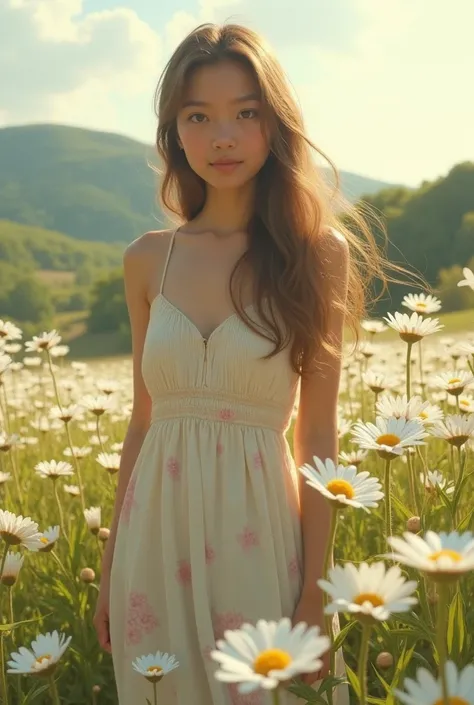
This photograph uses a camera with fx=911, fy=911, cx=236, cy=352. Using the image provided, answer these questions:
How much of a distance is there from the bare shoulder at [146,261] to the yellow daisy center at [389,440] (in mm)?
722

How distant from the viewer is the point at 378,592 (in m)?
0.87

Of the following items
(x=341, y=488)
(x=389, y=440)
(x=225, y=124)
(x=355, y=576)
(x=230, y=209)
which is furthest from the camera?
(x=230, y=209)

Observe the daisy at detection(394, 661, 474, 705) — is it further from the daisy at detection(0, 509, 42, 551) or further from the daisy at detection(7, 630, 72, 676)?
the daisy at detection(0, 509, 42, 551)

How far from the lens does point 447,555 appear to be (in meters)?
0.78

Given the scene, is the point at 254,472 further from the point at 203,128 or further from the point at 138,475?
the point at 203,128

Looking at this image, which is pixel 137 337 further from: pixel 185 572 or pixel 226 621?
pixel 226 621

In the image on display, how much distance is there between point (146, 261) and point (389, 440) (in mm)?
791

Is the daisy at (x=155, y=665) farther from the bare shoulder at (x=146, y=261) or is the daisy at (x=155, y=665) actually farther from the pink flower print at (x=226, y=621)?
the bare shoulder at (x=146, y=261)

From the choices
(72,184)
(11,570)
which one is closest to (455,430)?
(11,570)

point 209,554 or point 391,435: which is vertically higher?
point 391,435

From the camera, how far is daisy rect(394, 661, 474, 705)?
75 cm

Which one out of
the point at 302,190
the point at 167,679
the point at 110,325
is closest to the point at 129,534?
the point at 167,679

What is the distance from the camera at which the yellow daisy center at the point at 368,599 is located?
0.86 m

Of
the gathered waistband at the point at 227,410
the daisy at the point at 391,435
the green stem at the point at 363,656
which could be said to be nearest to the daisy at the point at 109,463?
the gathered waistband at the point at 227,410
